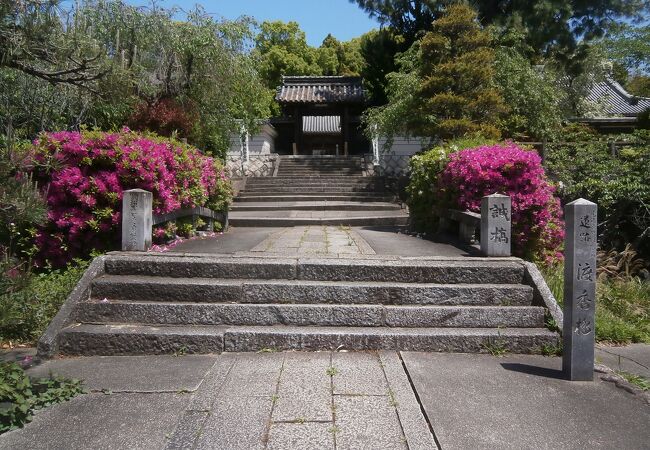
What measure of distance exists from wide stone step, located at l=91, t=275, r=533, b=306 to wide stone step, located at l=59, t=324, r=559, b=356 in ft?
1.40

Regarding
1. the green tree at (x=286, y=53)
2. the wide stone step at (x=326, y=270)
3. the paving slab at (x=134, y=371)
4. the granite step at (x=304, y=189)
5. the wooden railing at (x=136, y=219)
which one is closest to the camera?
the paving slab at (x=134, y=371)

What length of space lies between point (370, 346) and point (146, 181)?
3246mm

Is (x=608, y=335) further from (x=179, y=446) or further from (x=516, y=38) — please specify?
(x=516, y=38)

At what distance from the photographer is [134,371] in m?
3.82

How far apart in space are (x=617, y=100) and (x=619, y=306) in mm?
24620

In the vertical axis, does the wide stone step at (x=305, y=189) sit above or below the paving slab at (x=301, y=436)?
above

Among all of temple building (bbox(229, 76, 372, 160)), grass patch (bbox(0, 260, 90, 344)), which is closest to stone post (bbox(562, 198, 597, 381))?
grass patch (bbox(0, 260, 90, 344))

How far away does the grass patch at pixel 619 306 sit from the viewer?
16.4ft

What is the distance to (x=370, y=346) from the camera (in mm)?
4234

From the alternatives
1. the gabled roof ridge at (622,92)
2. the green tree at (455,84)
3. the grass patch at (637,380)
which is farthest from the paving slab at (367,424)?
the gabled roof ridge at (622,92)

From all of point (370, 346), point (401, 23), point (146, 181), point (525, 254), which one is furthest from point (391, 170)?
point (370, 346)

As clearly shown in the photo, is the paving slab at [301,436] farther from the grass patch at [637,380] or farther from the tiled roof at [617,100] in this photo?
the tiled roof at [617,100]

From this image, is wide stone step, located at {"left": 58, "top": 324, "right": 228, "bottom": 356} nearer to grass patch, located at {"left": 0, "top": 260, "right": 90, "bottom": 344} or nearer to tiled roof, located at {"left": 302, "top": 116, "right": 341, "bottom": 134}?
grass patch, located at {"left": 0, "top": 260, "right": 90, "bottom": 344}

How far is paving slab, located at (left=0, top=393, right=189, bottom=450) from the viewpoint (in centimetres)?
279
